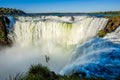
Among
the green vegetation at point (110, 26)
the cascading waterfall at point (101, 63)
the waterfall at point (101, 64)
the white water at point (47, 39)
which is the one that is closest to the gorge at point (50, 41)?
the white water at point (47, 39)

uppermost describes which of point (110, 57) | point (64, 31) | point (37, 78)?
point (37, 78)

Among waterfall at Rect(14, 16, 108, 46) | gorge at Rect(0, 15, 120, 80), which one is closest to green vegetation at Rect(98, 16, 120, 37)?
gorge at Rect(0, 15, 120, 80)

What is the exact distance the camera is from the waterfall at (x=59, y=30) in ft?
97.5

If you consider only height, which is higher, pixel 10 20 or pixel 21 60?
pixel 10 20

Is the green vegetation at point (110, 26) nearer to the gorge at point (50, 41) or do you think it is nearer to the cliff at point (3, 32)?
the gorge at point (50, 41)

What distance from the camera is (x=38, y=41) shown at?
34.6m

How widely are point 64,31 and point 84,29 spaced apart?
308 cm

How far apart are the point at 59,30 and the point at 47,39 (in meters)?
1.89

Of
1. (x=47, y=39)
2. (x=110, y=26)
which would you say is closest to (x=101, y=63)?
(x=110, y=26)

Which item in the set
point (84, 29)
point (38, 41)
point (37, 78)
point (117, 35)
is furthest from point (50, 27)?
point (37, 78)

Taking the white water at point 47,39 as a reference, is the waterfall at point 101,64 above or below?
above

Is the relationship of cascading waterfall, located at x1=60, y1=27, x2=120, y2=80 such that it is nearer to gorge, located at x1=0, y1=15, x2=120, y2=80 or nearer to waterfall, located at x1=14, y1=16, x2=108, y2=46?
gorge, located at x1=0, y1=15, x2=120, y2=80

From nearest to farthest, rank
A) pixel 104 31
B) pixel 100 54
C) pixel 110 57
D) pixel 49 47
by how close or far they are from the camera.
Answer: pixel 110 57 < pixel 100 54 < pixel 104 31 < pixel 49 47

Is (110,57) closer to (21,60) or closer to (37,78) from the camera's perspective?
(37,78)
